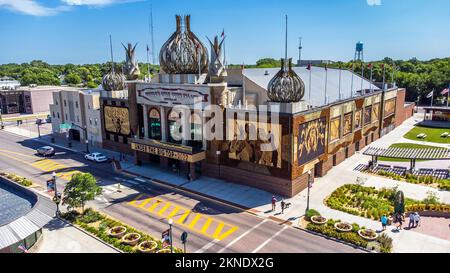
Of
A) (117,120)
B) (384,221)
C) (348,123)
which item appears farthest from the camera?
(117,120)

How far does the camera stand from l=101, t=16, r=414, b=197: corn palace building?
40.9 m

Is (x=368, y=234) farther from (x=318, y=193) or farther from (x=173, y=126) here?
(x=173, y=126)

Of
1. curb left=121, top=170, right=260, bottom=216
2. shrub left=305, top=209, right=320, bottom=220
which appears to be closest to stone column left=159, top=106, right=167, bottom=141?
curb left=121, top=170, right=260, bottom=216

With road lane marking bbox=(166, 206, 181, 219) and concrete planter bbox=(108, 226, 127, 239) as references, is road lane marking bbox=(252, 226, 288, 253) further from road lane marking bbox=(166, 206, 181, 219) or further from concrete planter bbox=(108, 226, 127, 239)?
concrete planter bbox=(108, 226, 127, 239)

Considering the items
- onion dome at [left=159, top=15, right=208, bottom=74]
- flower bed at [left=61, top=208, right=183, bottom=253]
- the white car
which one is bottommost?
flower bed at [left=61, top=208, right=183, bottom=253]

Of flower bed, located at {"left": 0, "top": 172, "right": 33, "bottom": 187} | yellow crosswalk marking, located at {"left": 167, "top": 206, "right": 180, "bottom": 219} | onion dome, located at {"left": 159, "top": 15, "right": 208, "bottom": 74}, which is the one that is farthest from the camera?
onion dome, located at {"left": 159, "top": 15, "right": 208, "bottom": 74}

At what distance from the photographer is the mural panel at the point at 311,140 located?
41562mm

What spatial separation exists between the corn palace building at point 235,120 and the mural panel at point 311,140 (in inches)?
5.1

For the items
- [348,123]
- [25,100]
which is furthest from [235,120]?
[25,100]

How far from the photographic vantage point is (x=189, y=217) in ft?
120

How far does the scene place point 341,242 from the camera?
101ft

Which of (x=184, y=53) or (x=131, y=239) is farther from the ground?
(x=184, y=53)

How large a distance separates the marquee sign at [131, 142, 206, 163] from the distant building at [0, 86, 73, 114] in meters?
73.7

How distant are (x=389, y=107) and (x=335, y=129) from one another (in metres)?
31.7
